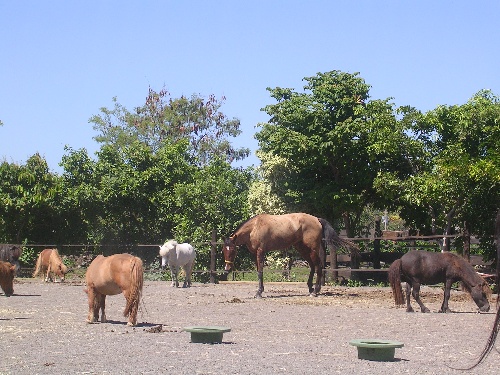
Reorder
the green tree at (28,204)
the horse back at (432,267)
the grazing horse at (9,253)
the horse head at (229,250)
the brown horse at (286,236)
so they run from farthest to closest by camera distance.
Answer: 1. the green tree at (28,204)
2. the grazing horse at (9,253)
3. the horse head at (229,250)
4. the brown horse at (286,236)
5. the horse back at (432,267)

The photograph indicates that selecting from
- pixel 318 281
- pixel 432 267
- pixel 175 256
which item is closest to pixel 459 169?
pixel 318 281

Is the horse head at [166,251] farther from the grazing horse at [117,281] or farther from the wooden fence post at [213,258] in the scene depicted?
the grazing horse at [117,281]

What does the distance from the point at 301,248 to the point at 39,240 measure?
13.5m

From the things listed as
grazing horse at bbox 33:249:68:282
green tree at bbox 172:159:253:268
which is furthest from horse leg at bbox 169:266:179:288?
grazing horse at bbox 33:249:68:282

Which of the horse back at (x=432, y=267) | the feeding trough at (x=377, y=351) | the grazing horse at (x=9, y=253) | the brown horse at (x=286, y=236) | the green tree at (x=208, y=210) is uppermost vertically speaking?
the green tree at (x=208, y=210)

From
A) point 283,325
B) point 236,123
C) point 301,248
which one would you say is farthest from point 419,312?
point 236,123

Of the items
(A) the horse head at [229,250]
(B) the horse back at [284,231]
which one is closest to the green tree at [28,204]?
(A) the horse head at [229,250]

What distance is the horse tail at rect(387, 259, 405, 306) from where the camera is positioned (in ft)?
51.4

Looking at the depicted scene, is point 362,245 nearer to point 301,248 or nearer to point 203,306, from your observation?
point 301,248

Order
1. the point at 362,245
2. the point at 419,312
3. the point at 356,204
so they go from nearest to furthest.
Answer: the point at 419,312, the point at 356,204, the point at 362,245

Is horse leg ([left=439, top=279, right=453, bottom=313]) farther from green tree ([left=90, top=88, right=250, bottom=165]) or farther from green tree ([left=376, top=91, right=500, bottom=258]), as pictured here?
green tree ([left=90, top=88, right=250, bottom=165])

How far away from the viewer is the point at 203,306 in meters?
16.7

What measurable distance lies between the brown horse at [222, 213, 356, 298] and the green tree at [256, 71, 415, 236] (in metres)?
4.29

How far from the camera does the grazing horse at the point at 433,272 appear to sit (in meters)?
15.5
